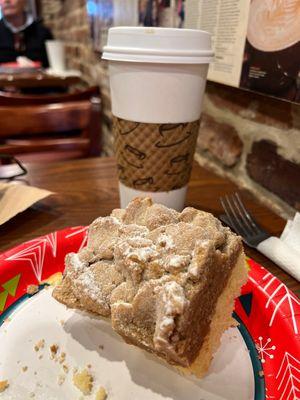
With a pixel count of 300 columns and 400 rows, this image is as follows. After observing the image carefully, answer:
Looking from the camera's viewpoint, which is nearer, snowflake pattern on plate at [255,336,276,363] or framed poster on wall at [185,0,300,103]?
snowflake pattern on plate at [255,336,276,363]

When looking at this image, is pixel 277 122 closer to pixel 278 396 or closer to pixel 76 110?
pixel 278 396

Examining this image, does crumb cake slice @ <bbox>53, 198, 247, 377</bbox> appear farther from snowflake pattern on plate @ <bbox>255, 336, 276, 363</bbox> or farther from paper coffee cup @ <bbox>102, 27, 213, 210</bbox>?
paper coffee cup @ <bbox>102, 27, 213, 210</bbox>

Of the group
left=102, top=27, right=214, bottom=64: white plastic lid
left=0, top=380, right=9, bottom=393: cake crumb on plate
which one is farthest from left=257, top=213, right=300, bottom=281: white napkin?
left=0, top=380, right=9, bottom=393: cake crumb on plate

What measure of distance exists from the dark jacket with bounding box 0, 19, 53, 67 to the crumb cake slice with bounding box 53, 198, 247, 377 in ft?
13.2

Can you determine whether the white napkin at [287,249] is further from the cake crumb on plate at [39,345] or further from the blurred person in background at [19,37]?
the blurred person in background at [19,37]

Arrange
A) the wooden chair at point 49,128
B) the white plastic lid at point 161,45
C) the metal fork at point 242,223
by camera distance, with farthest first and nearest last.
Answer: the wooden chair at point 49,128 → the metal fork at point 242,223 → the white plastic lid at point 161,45

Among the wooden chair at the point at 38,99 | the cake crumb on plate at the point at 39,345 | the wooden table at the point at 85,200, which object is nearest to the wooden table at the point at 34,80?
the wooden chair at the point at 38,99

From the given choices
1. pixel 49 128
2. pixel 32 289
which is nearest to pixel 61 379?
pixel 32 289

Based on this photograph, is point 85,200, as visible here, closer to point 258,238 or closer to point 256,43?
point 258,238

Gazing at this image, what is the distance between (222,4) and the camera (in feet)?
3.06

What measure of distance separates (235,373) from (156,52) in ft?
1.77

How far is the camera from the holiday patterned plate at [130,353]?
0.47 metres

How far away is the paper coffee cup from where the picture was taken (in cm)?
62

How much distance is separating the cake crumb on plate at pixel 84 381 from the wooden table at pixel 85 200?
35 cm
